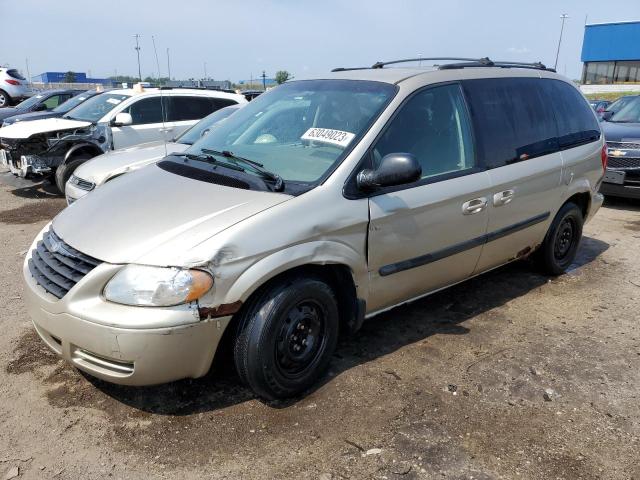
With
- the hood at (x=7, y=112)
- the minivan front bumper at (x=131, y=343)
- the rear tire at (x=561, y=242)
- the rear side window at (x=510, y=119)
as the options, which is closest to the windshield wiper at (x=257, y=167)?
the minivan front bumper at (x=131, y=343)

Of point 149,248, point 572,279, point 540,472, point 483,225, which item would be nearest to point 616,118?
point 572,279

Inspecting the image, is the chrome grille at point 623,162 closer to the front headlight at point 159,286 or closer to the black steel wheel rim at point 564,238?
the black steel wheel rim at point 564,238

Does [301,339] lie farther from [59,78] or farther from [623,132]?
[59,78]

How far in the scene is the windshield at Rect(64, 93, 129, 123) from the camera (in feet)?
29.2

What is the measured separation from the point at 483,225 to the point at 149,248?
2.36 metres

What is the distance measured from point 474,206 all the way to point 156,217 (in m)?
2.12

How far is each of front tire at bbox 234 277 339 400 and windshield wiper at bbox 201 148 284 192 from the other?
1.74 feet

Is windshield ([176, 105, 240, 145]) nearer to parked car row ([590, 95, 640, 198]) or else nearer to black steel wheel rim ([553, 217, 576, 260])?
black steel wheel rim ([553, 217, 576, 260])

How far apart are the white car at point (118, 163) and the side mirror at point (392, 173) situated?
3509 millimetres

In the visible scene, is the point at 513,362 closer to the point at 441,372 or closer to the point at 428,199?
the point at 441,372

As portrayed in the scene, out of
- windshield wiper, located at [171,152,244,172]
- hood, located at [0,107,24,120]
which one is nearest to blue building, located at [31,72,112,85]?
hood, located at [0,107,24,120]

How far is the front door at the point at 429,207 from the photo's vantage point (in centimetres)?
325

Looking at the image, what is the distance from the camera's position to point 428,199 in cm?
341

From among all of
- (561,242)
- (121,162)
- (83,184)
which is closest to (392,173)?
(561,242)
